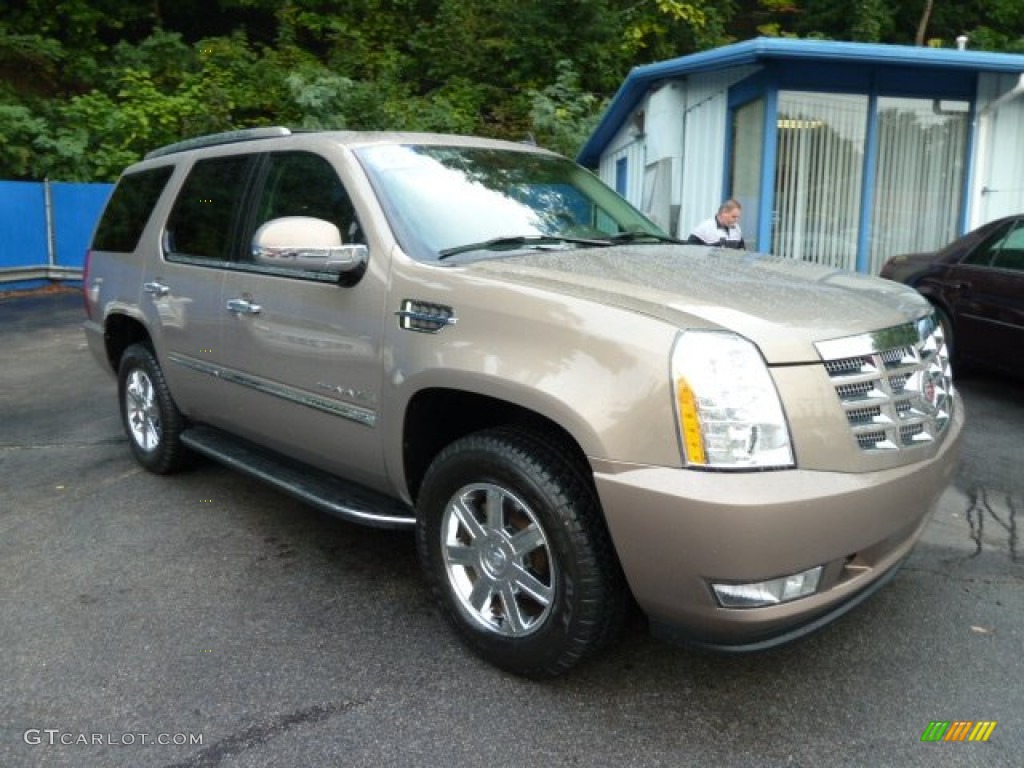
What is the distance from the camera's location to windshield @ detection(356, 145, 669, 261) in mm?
3414

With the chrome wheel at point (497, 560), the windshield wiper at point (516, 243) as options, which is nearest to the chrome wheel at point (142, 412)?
the windshield wiper at point (516, 243)

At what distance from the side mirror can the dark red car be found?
16.6 feet

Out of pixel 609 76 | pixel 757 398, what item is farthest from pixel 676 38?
pixel 757 398

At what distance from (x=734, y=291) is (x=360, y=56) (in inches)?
907

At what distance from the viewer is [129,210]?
17.4 feet

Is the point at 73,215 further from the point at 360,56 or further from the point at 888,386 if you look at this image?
the point at 888,386

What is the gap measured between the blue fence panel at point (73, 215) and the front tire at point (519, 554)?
15.5m

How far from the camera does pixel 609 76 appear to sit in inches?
928

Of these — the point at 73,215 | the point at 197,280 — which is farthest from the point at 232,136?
the point at 73,215

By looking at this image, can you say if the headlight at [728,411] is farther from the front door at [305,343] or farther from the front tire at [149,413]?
the front tire at [149,413]

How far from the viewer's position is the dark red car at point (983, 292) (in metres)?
6.64

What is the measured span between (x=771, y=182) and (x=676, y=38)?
1755 cm

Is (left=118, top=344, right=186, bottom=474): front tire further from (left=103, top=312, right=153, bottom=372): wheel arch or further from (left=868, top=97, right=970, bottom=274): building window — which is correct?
(left=868, top=97, right=970, bottom=274): building window

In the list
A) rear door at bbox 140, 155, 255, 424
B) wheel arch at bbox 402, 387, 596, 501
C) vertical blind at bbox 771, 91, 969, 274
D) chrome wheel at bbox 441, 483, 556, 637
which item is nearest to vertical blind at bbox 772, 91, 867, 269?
vertical blind at bbox 771, 91, 969, 274
